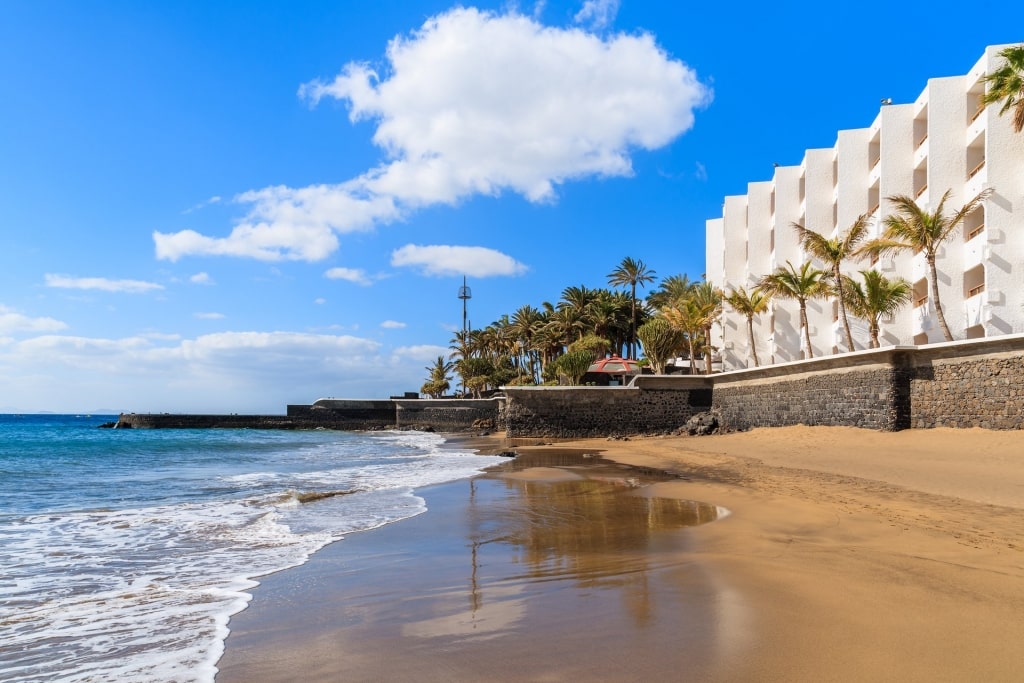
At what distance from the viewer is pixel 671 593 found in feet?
18.2

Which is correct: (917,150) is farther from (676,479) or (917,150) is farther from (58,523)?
(58,523)

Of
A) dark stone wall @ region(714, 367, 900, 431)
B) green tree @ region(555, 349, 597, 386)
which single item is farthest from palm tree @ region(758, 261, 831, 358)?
green tree @ region(555, 349, 597, 386)

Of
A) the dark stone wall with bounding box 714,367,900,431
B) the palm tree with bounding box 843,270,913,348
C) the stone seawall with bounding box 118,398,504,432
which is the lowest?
the stone seawall with bounding box 118,398,504,432

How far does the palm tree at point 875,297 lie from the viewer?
26.4m

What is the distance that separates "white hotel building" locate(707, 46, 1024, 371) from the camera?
933 inches

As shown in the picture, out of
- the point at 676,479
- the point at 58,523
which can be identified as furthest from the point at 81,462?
the point at 676,479

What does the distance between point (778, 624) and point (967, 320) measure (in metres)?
28.1

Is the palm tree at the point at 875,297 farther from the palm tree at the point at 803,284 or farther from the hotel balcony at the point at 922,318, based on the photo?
the palm tree at the point at 803,284

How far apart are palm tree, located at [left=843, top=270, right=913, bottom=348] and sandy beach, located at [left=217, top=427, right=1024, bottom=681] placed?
53.7 feet

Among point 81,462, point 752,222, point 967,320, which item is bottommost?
point 81,462

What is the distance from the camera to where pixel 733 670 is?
3.85m

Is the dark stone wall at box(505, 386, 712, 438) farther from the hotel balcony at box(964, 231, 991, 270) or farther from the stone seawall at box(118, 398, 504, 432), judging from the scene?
the hotel balcony at box(964, 231, 991, 270)

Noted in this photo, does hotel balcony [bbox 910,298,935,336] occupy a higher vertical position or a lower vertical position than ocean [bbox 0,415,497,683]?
higher

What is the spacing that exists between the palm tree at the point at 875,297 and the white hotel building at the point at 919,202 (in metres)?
1.01
